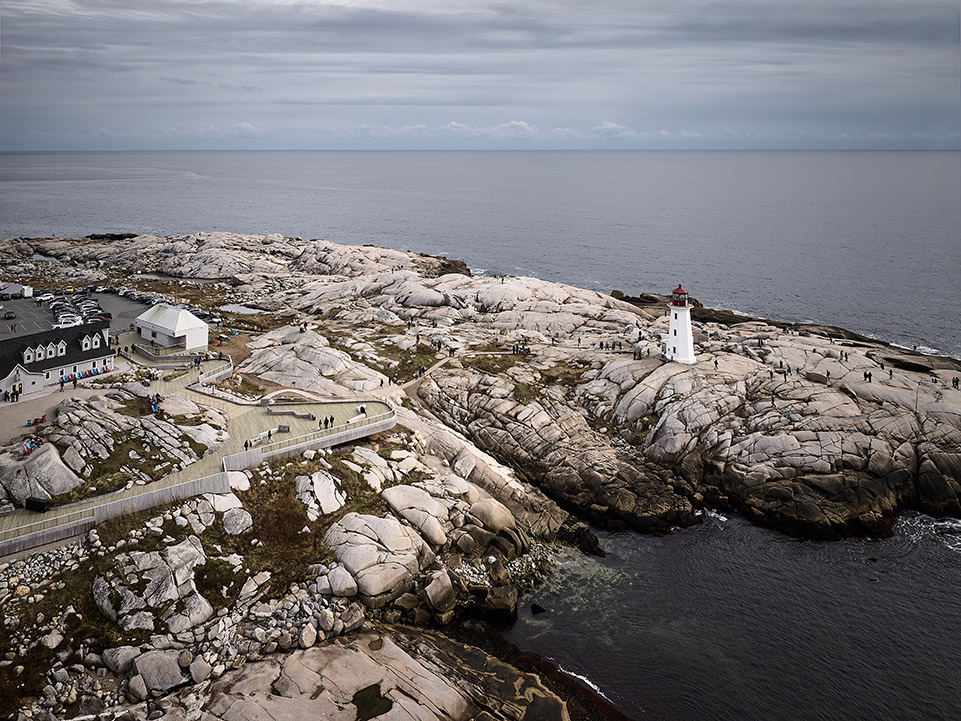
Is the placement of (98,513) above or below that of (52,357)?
below

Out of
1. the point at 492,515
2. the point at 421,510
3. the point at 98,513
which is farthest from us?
the point at 492,515

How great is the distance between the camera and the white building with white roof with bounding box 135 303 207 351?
68.9 metres

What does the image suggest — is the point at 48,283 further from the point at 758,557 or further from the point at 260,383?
the point at 758,557

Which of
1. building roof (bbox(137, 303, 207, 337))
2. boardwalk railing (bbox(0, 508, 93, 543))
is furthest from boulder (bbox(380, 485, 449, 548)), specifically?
building roof (bbox(137, 303, 207, 337))

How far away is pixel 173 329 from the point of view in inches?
2694

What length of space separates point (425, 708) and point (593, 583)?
53.9 feet

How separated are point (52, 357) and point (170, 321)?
44.4 ft

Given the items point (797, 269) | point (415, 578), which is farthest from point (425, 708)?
point (797, 269)

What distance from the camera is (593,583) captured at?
4569cm

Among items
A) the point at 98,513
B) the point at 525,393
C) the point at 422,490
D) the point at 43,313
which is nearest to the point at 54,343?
the point at 98,513

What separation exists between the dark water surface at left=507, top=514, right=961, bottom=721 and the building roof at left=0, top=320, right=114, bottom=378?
45627 millimetres

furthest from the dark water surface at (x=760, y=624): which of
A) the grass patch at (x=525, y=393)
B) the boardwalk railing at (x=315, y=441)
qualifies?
the boardwalk railing at (x=315, y=441)

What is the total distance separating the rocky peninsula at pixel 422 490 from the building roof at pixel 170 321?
243 inches

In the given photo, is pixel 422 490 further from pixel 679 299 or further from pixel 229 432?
pixel 679 299
